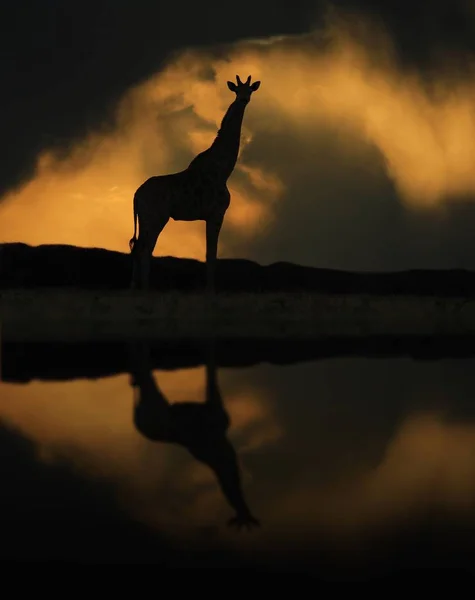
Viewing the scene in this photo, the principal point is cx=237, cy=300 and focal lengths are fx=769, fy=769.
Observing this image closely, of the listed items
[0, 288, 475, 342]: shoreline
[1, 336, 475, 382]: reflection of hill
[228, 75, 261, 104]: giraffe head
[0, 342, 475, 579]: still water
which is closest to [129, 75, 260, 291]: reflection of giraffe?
[228, 75, 261, 104]: giraffe head

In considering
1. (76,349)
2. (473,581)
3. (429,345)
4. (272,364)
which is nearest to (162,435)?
(473,581)

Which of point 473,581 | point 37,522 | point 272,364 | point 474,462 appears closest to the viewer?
point 473,581

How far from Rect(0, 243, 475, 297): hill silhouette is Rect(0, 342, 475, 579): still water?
19.0 ft

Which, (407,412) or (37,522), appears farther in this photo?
(407,412)

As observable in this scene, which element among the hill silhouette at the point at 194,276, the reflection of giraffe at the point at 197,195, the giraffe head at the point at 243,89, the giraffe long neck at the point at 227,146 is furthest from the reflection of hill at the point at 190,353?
the hill silhouette at the point at 194,276

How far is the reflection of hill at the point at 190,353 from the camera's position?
403 cm

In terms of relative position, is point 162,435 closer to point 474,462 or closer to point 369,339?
point 474,462

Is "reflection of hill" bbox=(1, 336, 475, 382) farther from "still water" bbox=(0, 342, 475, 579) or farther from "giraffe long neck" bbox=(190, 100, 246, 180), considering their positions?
"giraffe long neck" bbox=(190, 100, 246, 180)

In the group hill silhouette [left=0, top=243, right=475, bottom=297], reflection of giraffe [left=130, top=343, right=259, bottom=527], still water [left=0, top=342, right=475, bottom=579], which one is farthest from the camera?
hill silhouette [left=0, top=243, right=475, bottom=297]

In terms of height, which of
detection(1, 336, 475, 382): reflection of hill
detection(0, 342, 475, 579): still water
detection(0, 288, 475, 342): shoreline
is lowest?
detection(0, 342, 475, 579): still water

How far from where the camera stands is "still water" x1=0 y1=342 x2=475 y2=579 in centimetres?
146

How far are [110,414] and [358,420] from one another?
884 millimetres

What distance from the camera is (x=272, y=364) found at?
167 inches

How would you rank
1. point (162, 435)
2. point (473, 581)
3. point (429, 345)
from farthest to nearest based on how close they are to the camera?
1. point (429, 345)
2. point (162, 435)
3. point (473, 581)
